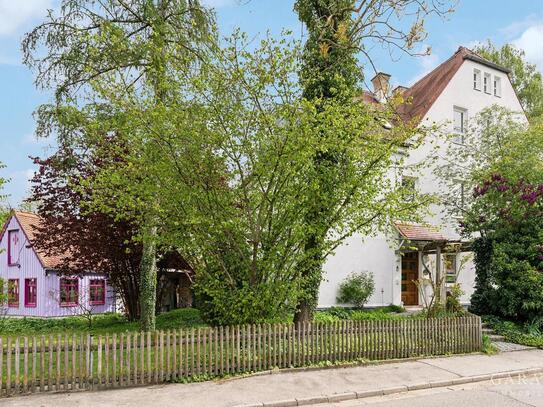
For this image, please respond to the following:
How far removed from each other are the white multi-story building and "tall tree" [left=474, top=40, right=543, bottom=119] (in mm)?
6877

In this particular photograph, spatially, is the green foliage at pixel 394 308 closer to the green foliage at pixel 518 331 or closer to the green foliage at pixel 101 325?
the green foliage at pixel 518 331

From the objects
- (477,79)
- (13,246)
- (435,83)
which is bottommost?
(13,246)

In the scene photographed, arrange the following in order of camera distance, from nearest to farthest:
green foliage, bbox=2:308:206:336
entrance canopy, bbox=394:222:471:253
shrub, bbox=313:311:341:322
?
green foliage, bbox=2:308:206:336 < shrub, bbox=313:311:341:322 < entrance canopy, bbox=394:222:471:253

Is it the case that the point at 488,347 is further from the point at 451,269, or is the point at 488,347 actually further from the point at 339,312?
the point at 451,269

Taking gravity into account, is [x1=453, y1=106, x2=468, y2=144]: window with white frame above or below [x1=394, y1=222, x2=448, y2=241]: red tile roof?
above

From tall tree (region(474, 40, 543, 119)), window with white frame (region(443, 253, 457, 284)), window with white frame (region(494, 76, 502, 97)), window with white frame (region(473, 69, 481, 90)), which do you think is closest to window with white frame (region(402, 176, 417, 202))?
window with white frame (region(443, 253, 457, 284))

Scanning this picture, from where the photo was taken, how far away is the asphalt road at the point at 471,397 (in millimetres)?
7539

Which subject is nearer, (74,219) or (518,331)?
(518,331)

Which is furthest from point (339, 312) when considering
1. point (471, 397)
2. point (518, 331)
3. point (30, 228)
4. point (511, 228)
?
point (30, 228)

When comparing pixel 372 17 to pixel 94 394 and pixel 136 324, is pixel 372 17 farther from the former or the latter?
pixel 136 324

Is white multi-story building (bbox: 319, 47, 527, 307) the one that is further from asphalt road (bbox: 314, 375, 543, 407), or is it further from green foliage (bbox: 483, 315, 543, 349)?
asphalt road (bbox: 314, 375, 543, 407)

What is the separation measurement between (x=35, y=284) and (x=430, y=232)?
74.0ft

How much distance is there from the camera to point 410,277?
21.2m

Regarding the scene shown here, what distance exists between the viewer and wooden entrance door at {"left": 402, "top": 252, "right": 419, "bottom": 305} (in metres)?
21.1
